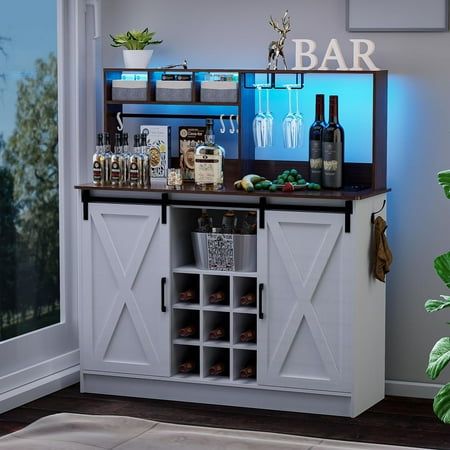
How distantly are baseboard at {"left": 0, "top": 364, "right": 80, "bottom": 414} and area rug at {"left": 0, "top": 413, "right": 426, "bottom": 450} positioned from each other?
2.36 meters

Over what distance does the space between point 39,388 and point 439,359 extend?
88.8 inches

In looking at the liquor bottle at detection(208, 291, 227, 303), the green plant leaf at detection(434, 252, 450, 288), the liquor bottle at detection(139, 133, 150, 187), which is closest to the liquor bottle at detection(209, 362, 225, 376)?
the liquor bottle at detection(208, 291, 227, 303)

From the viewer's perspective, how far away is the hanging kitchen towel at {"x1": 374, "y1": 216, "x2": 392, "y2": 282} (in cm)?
484

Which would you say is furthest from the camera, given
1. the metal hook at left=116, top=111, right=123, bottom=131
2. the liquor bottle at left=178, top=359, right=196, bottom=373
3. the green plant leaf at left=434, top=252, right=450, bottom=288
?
the metal hook at left=116, top=111, right=123, bottom=131

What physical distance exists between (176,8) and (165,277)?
1428 millimetres

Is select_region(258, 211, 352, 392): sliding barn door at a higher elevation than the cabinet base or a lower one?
higher

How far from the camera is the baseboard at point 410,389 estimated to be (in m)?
5.13

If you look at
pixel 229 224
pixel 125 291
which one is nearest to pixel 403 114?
pixel 229 224

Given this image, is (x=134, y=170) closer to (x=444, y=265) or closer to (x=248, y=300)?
(x=248, y=300)

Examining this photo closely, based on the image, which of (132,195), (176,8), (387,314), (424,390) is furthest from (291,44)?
(424,390)

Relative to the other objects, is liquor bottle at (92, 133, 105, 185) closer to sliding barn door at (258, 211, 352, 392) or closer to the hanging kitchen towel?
sliding barn door at (258, 211, 352, 392)

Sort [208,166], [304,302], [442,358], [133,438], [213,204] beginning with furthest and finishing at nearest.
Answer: [208,166] < [213,204] < [304,302] < [442,358] < [133,438]

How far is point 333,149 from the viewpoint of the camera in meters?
4.90

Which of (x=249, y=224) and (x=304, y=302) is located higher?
(x=249, y=224)
